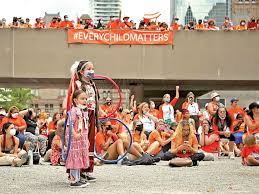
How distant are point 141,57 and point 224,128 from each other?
13561mm

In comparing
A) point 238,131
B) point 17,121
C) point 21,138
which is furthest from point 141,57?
point 21,138

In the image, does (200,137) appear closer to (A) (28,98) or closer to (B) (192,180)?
(B) (192,180)

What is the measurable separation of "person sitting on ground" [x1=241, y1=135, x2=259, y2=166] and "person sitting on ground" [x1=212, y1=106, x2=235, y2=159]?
3.47 meters

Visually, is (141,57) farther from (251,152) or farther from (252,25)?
(251,152)

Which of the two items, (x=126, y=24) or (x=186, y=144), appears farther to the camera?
(x=126, y=24)

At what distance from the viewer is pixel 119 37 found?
29.1 metres

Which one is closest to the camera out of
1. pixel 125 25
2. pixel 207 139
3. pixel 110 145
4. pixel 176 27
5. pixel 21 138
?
pixel 110 145

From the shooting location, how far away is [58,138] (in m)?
13.5

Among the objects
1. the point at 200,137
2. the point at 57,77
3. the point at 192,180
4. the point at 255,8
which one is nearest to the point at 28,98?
the point at 255,8

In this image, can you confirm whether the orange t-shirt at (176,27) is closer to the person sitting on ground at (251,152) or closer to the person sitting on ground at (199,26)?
the person sitting on ground at (199,26)

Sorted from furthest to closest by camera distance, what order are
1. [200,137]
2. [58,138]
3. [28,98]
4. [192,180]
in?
[28,98] → [200,137] → [58,138] → [192,180]

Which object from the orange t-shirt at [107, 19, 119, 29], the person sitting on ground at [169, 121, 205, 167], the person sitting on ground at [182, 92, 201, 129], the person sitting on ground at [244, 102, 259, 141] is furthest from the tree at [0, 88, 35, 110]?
the person sitting on ground at [244, 102, 259, 141]

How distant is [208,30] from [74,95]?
2146 cm

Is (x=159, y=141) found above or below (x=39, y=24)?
below
